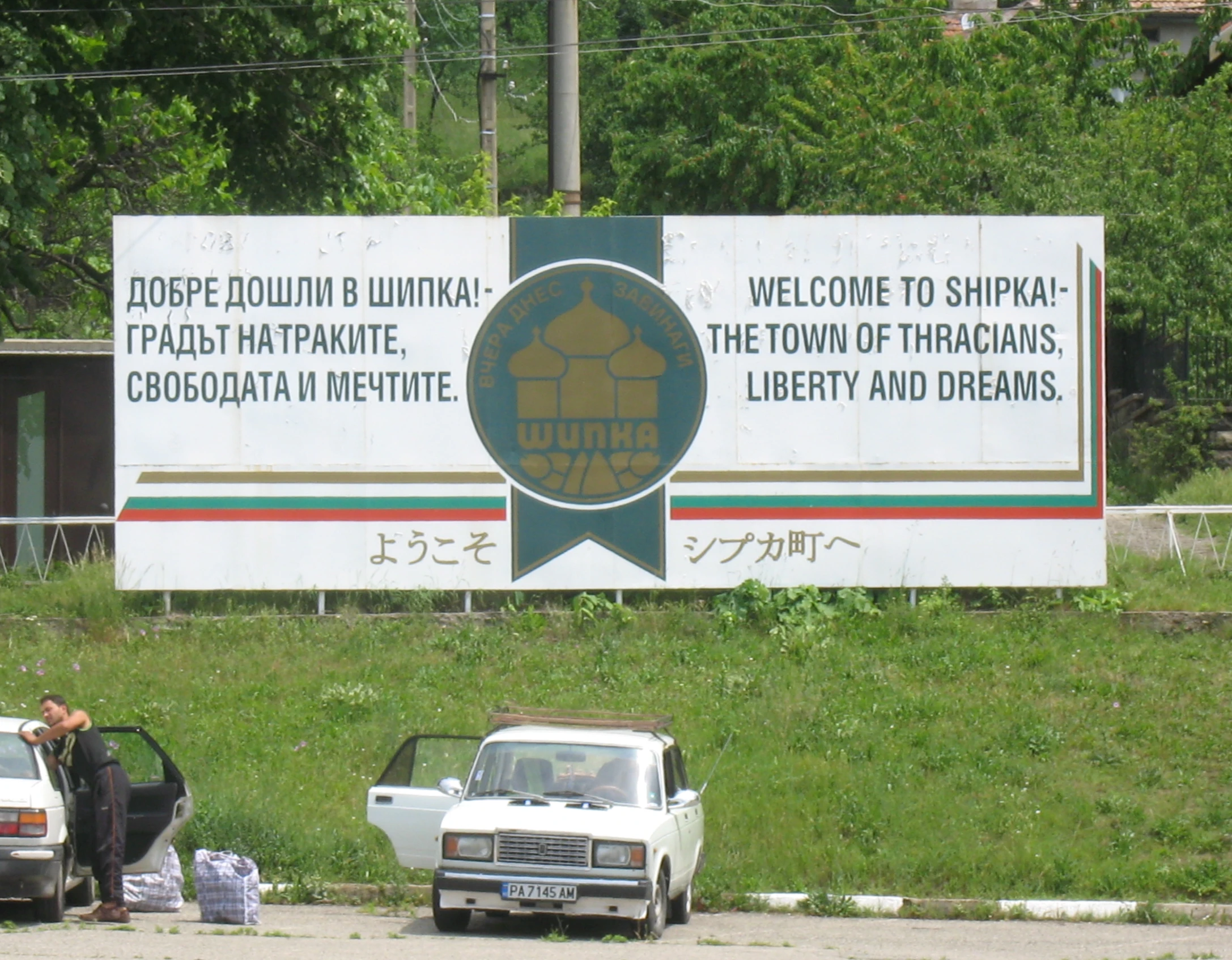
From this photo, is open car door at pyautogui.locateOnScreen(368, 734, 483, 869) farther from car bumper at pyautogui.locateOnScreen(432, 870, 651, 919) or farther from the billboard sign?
the billboard sign

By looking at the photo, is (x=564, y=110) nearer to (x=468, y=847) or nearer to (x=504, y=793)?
(x=504, y=793)

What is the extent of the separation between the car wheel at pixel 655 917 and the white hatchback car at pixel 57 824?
3.25 metres

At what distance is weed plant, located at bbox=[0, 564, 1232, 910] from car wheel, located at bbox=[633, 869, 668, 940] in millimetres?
1700

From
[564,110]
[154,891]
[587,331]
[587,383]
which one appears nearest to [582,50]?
[564,110]

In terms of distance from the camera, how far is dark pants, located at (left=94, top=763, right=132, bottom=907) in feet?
32.1

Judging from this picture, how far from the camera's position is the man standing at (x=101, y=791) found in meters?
9.78

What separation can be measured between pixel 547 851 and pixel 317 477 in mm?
7214

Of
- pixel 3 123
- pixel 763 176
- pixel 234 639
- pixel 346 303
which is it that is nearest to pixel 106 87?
pixel 3 123

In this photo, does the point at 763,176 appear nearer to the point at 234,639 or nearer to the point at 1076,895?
the point at 234,639

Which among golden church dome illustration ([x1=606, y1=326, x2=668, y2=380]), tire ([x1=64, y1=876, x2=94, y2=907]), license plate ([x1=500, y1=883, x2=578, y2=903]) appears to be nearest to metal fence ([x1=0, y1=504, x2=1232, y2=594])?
golden church dome illustration ([x1=606, y1=326, x2=668, y2=380])

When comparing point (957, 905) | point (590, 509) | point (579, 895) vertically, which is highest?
point (590, 509)

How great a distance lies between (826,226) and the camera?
1599 cm

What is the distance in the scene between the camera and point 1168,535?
19.4m

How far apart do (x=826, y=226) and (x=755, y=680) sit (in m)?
4.81
